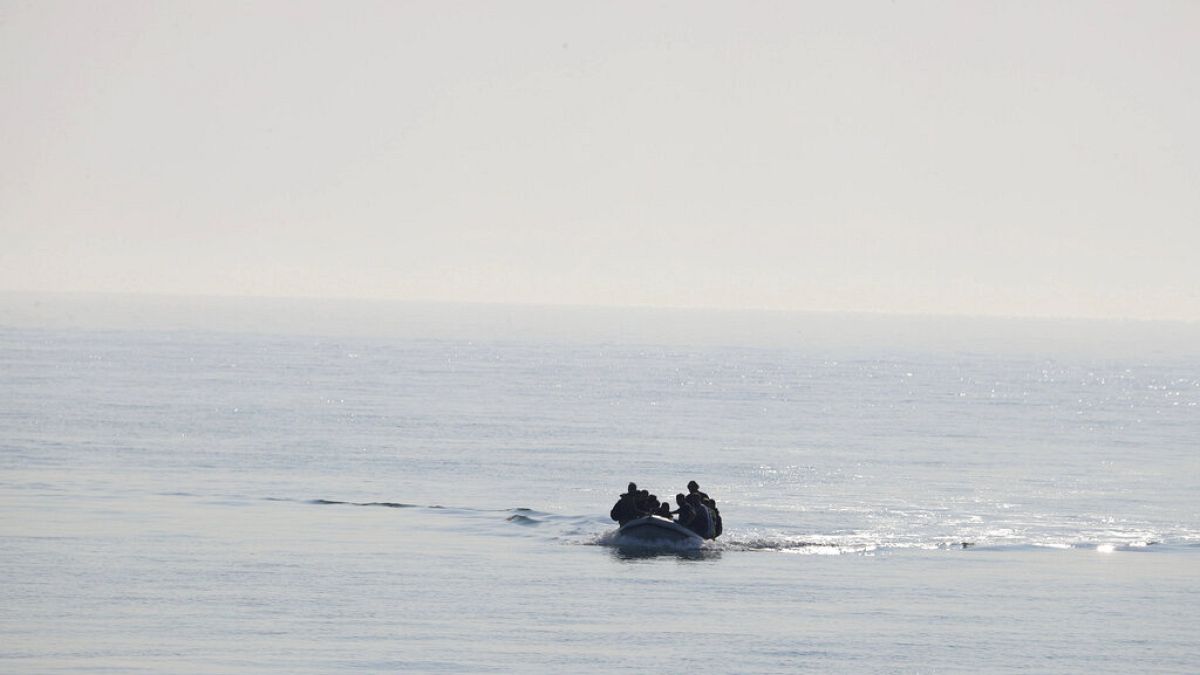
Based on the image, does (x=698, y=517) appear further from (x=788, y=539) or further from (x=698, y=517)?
(x=788, y=539)

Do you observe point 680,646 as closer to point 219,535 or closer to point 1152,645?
point 1152,645

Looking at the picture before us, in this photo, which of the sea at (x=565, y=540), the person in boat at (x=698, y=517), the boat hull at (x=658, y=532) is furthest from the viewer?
the person in boat at (x=698, y=517)

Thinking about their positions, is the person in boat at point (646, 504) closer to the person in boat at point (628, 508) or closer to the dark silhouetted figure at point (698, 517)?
the person in boat at point (628, 508)

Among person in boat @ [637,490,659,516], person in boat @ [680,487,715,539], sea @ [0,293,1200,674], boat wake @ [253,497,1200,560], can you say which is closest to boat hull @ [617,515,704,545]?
boat wake @ [253,497,1200,560]

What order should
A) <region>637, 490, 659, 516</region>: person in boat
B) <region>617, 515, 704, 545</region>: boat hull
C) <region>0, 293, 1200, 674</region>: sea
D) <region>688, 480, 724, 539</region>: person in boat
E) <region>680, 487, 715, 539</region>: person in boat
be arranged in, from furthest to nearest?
Result: <region>637, 490, 659, 516</region>: person in boat, <region>688, 480, 724, 539</region>: person in boat, <region>680, 487, 715, 539</region>: person in boat, <region>617, 515, 704, 545</region>: boat hull, <region>0, 293, 1200, 674</region>: sea

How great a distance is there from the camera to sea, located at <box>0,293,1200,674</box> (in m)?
33.0

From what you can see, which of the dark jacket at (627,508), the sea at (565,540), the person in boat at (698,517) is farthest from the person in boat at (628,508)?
the person in boat at (698,517)

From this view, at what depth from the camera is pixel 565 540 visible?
4603 cm

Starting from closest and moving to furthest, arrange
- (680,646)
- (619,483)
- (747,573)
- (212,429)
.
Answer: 1. (680,646)
2. (747,573)
3. (619,483)
4. (212,429)

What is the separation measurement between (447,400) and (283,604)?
63.3m

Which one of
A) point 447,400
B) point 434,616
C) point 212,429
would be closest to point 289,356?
point 447,400

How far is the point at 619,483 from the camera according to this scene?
195 ft

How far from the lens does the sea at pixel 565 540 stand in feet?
108

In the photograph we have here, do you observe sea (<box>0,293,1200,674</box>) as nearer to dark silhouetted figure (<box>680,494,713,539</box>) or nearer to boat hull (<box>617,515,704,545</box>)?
boat hull (<box>617,515,704,545</box>)
